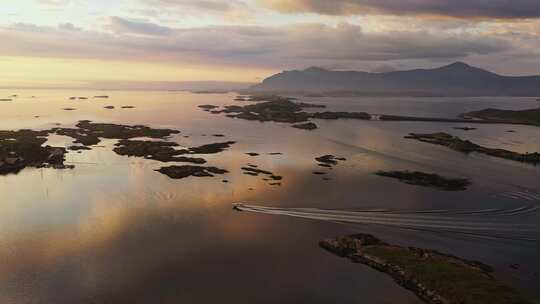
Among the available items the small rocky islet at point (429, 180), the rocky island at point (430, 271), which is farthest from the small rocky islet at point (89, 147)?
the rocky island at point (430, 271)

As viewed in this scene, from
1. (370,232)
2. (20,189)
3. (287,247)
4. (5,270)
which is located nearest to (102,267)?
(5,270)

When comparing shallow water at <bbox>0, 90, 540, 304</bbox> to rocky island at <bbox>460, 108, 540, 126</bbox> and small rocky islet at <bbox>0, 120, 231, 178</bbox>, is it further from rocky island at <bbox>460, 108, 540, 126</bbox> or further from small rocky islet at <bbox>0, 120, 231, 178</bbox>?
rocky island at <bbox>460, 108, 540, 126</bbox>

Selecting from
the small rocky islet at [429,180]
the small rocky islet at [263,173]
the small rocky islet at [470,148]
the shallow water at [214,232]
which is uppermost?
the small rocky islet at [470,148]

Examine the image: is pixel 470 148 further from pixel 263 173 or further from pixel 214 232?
pixel 214 232

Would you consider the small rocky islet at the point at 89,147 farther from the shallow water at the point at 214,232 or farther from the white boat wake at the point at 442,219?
the white boat wake at the point at 442,219

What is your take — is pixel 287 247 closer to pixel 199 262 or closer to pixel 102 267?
pixel 199 262
